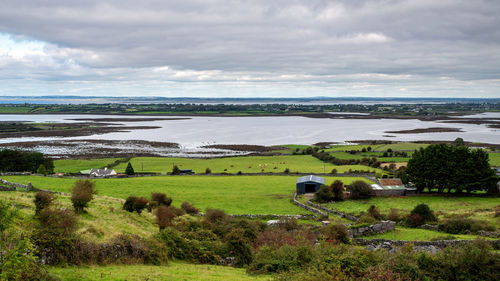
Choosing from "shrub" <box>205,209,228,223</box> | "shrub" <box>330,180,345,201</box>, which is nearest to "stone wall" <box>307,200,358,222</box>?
"shrub" <box>330,180,345,201</box>

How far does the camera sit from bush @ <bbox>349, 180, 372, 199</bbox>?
43.1 meters

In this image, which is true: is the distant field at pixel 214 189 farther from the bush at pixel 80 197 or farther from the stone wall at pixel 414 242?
the bush at pixel 80 197

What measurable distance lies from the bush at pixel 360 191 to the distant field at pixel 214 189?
278 inches

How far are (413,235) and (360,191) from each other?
49.7 feet

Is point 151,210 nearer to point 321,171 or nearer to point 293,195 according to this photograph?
point 293,195

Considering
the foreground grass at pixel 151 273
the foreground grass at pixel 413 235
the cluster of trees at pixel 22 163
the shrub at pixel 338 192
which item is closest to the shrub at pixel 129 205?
the foreground grass at pixel 151 273

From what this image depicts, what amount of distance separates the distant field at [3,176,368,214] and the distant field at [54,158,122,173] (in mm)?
20277

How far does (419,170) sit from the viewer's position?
1772 inches

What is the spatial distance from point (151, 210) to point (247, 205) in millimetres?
10903

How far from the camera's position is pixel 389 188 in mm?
45688

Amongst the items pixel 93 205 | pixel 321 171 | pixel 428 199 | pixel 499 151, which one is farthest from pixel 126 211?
pixel 499 151

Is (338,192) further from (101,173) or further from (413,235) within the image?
(101,173)

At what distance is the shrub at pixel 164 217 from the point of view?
90.0ft

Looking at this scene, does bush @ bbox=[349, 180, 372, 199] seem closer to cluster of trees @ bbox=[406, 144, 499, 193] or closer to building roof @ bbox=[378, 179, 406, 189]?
building roof @ bbox=[378, 179, 406, 189]
